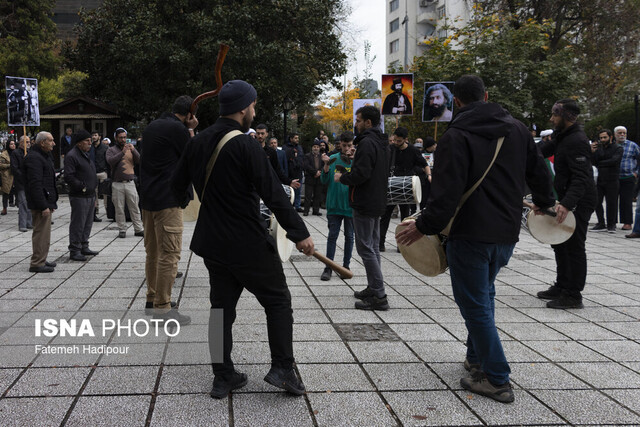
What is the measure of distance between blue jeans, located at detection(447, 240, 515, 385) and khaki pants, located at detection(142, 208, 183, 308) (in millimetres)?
2663

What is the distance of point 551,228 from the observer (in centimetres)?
595

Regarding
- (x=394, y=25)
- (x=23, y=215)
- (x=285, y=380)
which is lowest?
(x=285, y=380)

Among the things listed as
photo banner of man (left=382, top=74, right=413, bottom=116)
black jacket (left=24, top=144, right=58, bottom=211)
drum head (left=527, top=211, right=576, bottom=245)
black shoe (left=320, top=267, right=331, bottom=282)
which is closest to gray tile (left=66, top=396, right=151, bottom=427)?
black shoe (left=320, top=267, right=331, bottom=282)

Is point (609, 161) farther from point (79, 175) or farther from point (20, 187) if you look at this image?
point (20, 187)

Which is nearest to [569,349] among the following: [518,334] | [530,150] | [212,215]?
[518,334]

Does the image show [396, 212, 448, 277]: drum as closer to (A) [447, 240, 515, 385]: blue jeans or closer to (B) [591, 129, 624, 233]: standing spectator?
(A) [447, 240, 515, 385]: blue jeans

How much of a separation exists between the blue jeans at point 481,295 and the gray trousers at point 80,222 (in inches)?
259

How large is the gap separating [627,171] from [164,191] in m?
11.1

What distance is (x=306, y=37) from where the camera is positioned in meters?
24.1

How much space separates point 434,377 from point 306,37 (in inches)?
856

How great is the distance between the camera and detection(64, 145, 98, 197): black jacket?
8727 mm

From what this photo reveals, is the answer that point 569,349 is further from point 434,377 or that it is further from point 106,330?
point 106,330

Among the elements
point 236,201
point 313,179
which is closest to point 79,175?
point 236,201

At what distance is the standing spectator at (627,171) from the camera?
1262 cm
